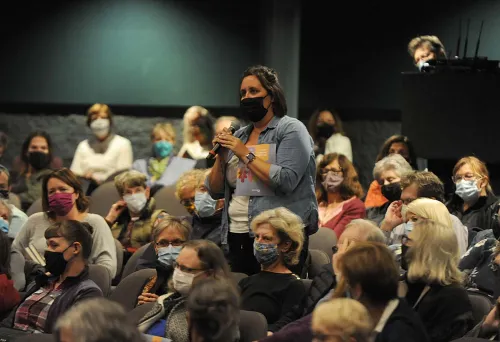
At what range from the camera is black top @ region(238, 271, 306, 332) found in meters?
4.88

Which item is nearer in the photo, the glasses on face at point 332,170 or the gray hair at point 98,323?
the gray hair at point 98,323

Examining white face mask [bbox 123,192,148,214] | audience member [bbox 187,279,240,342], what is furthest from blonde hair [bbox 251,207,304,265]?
white face mask [bbox 123,192,148,214]

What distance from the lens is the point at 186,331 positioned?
456 cm

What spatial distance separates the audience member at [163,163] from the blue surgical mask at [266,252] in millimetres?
3119

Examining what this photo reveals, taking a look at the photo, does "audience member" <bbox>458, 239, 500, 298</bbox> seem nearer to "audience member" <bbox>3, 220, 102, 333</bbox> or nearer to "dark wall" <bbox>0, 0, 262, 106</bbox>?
"audience member" <bbox>3, 220, 102, 333</bbox>

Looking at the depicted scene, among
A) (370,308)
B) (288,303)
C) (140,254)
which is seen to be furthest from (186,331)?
(140,254)

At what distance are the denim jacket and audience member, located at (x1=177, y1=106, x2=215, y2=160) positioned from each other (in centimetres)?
332

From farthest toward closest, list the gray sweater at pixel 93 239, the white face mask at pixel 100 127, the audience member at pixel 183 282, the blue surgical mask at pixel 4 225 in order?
the white face mask at pixel 100 127 → the blue surgical mask at pixel 4 225 → the gray sweater at pixel 93 239 → the audience member at pixel 183 282

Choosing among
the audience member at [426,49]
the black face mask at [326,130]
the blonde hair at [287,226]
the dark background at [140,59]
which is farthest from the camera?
the dark background at [140,59]

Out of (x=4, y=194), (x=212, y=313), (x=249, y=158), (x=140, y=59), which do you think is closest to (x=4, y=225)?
(x=4, y=194)

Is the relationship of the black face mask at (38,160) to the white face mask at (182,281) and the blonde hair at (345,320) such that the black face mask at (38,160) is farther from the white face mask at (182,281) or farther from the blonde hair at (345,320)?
the blonde hair at (345,320)

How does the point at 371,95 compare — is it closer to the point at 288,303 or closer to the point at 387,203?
the point at 387,203

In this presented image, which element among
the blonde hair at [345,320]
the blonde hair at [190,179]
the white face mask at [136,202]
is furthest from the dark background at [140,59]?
the blonde hair at [345,320]

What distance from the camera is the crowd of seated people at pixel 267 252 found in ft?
12.9
